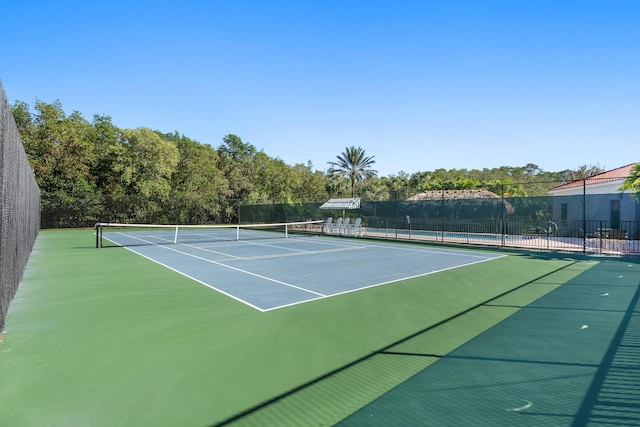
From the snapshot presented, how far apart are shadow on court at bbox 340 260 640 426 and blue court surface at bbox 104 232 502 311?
3304 mm

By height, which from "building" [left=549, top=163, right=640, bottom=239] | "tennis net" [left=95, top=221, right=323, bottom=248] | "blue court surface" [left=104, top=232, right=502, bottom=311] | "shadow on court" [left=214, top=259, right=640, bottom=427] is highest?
"building" [left=549, top=163, right=640, bottom=239]

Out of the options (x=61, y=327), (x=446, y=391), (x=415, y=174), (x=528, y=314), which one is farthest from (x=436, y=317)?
(x=415, y=174)

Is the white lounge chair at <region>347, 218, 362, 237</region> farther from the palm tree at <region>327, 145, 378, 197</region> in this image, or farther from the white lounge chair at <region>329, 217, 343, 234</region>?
the palm tree at <region>327, 145, 378, 197</region>

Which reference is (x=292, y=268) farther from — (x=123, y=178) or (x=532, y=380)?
(x=123, y=178)

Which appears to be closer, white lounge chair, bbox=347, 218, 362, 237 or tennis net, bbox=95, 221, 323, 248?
tennis net, bbox=95, 221, 323, 248

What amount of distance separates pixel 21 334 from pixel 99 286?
3.34 metres

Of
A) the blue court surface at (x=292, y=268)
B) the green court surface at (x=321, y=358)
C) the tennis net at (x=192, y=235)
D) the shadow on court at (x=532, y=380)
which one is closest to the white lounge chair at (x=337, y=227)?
the tennis net at (x=192, y=235)

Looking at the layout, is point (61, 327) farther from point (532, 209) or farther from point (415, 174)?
point (415, 174)

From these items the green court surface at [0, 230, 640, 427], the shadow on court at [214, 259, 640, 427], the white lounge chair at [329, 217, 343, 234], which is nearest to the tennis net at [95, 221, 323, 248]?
the white lounge chair at [329, 217, 343, 234]

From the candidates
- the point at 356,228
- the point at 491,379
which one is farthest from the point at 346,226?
the point at 491,379

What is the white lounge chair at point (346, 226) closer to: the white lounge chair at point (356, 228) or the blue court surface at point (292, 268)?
the white lounge chair at point (356, 228)

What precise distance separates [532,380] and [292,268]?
7507 mm

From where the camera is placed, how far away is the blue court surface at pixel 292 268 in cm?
755

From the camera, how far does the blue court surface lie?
7547mm
